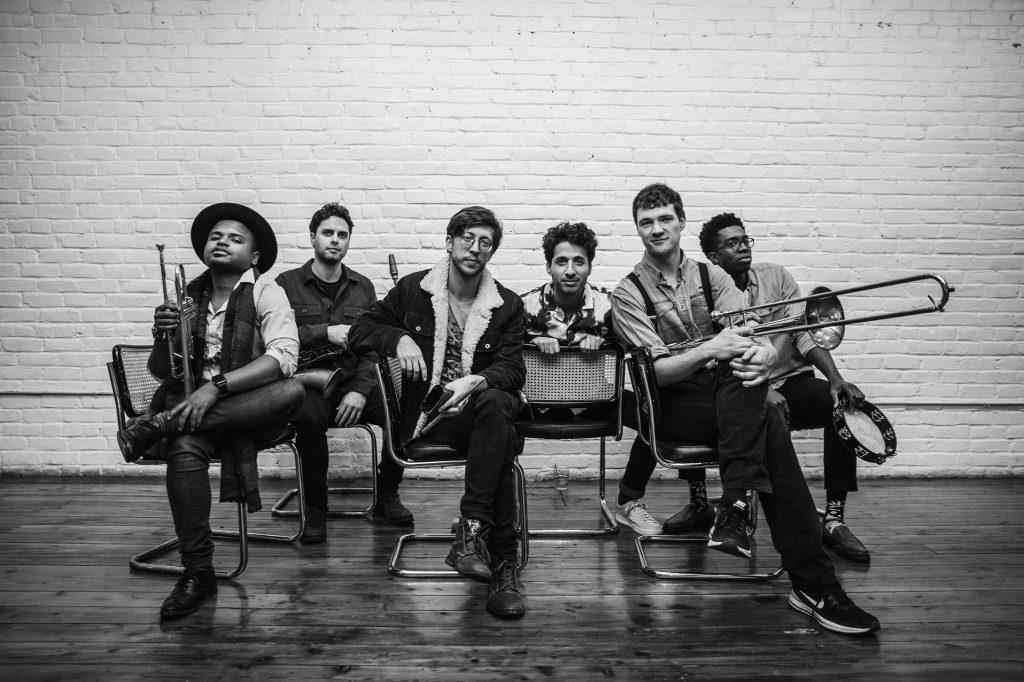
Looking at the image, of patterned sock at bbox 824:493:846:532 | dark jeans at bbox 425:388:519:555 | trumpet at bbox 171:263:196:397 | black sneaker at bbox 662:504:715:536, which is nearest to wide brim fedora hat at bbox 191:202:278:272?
trumpet at bbox 171:263:196:397

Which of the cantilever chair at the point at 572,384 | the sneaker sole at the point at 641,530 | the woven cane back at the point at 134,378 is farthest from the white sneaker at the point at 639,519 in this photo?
the woven cane back at the point at 134,378

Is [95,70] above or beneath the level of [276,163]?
above

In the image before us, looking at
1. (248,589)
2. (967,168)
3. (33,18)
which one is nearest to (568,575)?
(248,589)

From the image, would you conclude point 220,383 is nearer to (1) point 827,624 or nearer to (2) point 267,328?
(2) point 267,328

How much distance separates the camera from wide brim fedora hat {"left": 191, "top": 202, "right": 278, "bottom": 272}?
8.48ft

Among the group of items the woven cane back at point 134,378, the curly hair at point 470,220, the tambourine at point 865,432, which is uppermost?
the curly hair at point 470,220

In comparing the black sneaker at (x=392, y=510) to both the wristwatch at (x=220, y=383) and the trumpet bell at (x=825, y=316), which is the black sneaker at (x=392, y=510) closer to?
the wristwatch at (x=220, y=383)

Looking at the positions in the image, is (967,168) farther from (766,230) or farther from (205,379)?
(205,379)

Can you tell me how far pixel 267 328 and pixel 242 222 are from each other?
44cm

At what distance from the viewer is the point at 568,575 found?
99.7 inches

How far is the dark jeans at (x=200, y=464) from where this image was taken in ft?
7.38

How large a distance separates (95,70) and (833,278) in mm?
4516

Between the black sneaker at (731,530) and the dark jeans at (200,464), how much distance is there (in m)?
1.58

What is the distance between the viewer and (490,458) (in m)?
2.29
